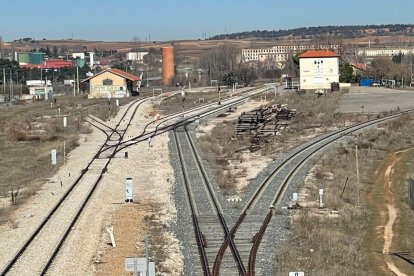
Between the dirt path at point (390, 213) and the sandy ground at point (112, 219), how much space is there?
455 centimetres

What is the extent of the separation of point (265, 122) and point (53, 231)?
2945 centimetres

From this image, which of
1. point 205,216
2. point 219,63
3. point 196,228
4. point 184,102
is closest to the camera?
point 196,228

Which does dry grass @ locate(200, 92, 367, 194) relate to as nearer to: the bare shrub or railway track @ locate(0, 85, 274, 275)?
railway track @ locate(0, 85, 274, 275)

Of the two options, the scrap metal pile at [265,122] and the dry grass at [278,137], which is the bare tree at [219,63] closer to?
the dry grass at [278,137]

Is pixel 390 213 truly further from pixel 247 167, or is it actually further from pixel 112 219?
pixel 247 167

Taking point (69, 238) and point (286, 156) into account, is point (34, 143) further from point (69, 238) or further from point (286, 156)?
point (69, 238)

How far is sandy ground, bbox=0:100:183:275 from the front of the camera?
1478 cm

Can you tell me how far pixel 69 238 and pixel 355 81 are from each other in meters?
75.3

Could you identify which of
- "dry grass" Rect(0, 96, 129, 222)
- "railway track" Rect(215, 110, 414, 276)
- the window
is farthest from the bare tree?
"railway track" Rect(215, 110, 414, 276)

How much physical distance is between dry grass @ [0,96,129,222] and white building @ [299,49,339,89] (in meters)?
19.7

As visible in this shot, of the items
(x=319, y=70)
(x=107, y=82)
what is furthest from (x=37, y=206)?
(x=107, y=82)

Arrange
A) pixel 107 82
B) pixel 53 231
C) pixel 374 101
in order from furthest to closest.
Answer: pixel 107 82 < pixel 374 101 < pixel 53 231

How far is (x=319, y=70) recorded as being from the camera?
7356 cm

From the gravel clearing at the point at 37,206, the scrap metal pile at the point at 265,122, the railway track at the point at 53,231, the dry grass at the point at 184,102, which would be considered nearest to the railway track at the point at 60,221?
the railway track at the point at 53,231
